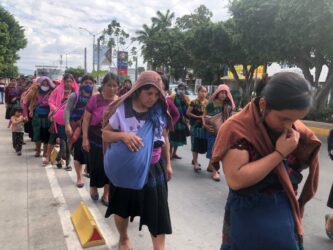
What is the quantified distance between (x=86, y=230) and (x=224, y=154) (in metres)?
2.49

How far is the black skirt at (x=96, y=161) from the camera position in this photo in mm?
4844

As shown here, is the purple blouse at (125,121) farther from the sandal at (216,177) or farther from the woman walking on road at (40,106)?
the woman walking on road at (40,106)

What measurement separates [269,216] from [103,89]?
329cm

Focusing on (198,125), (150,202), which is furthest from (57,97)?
(150,202)

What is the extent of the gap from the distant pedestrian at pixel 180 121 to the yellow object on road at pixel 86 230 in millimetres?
4089

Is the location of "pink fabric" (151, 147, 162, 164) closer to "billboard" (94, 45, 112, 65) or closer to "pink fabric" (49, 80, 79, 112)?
"pink fabric" (49, 80, 79, 112)

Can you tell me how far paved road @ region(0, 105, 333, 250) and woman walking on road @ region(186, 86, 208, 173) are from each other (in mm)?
423

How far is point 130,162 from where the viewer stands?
119 inches

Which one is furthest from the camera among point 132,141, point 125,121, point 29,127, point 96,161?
point 29,127

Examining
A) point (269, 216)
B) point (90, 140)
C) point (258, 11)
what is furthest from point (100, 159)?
point (258, 11)

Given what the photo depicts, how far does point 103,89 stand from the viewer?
15.8 ft

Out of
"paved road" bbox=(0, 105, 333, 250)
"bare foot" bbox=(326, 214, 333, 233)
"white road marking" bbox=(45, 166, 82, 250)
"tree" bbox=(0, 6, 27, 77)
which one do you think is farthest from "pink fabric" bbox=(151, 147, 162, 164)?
"tree" bbox=(0, 6, 27, 77)

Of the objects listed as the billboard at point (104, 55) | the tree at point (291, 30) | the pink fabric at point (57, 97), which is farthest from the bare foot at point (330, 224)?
the billboard at point (104, 55)

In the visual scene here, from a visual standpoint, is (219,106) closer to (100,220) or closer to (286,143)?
(100,220)
